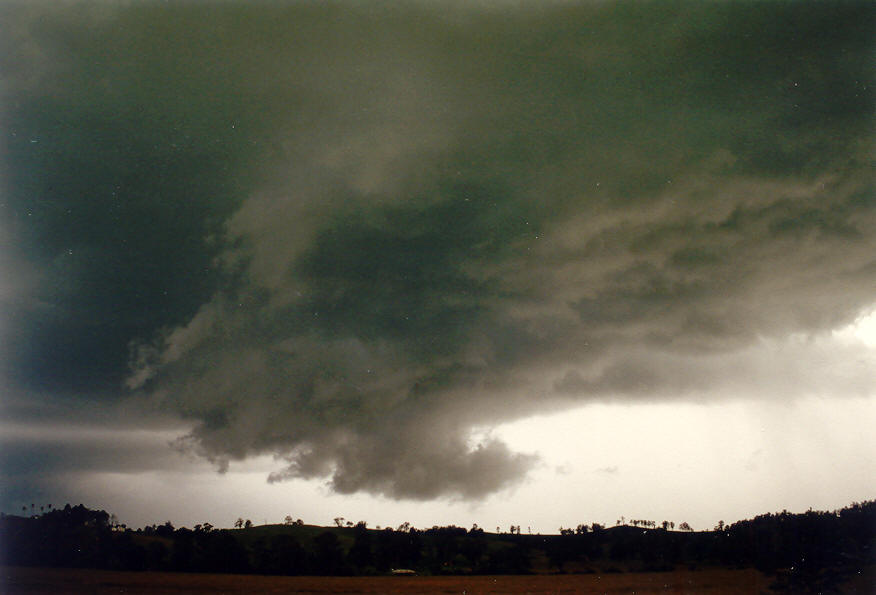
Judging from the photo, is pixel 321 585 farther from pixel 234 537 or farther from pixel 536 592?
pixel 536 592

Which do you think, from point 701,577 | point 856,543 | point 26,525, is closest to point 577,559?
point 701,577

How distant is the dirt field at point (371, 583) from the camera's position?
5256 cm

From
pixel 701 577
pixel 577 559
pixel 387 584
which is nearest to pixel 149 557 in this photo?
pixel 387 584

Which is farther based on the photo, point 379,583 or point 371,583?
point 379,583

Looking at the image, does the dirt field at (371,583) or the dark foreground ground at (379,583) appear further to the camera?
the dirt field at (371,583)

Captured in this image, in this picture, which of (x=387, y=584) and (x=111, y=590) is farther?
(x=387, y=584)

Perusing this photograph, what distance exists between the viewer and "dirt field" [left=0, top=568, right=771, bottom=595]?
172 feet

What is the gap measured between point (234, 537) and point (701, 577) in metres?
43.3

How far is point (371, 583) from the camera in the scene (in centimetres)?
A: 5812

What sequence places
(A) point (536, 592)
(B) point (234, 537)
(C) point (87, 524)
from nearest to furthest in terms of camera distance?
(A) point (536, 592) < (C) point (87, 524) < (B) point (234, 537)

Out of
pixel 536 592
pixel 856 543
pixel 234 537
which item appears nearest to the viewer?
pixel 856 543

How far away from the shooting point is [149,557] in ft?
196

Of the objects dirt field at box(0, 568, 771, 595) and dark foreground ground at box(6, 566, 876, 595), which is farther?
dirt field at box(0, 568, 771, 595)

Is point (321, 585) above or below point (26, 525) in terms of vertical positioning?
below
